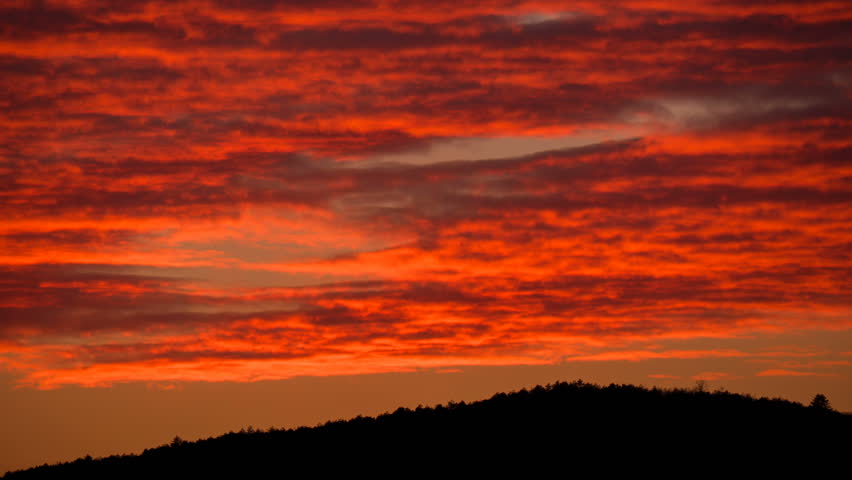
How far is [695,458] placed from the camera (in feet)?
114

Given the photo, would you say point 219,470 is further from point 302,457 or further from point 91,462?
point 91,462

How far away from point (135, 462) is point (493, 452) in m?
19.3

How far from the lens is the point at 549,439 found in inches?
1479

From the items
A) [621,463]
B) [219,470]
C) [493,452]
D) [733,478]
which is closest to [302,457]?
[219,470]

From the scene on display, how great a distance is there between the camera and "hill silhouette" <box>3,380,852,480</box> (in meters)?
35.8

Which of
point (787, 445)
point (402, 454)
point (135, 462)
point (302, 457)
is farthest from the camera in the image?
point (135, 462)

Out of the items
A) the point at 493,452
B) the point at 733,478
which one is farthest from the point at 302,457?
the point at 733,478

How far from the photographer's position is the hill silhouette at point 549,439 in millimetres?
35750

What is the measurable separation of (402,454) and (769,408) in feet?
47.4

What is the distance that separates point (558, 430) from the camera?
126 feet

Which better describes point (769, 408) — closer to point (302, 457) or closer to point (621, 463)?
point (621, 463)

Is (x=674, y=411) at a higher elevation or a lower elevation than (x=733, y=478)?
higher

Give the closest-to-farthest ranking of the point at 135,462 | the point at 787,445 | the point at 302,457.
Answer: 1. the point at 787,445
2. the point at 302,457
3. the point at 135,462

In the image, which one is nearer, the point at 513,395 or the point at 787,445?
the point at 787,445
